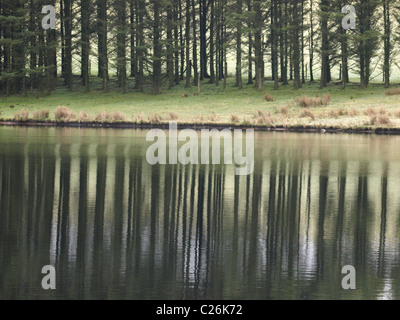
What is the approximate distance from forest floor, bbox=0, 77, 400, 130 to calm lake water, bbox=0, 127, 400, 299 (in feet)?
74.1

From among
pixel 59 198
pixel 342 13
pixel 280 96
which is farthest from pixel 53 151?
pixel 342 13

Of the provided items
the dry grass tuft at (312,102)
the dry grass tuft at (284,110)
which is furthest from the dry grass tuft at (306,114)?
the dry grass tuft at (312,102)

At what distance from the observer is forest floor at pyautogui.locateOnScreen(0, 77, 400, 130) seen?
51250 millimetres

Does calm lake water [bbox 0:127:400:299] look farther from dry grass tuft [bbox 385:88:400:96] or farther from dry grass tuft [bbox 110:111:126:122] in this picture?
dry grass tuft [bbox 385:88:400:96]

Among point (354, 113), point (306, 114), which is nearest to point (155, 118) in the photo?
point (306, 114)

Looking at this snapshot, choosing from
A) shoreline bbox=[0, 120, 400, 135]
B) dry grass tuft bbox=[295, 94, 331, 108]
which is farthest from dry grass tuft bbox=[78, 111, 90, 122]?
dry grass tuft bbox=[295, 94, 331, 108]

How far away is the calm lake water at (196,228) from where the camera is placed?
10.9 metres

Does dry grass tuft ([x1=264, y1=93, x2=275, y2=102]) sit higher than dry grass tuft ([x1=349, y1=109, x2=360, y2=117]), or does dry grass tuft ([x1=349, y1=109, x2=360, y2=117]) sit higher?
dry grass tuft ([x1=264, y1=93, x2=275, y2=102])

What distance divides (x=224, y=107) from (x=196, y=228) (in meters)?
44.4

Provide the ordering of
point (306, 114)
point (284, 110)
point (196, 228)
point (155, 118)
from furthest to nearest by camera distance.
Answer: point (284, 110) < point (306, 114) < point (155, 118) < point (196, 228)

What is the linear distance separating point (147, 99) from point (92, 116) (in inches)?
530

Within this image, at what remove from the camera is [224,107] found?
5909 cm

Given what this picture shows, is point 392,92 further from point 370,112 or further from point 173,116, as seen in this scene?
point 173,116
